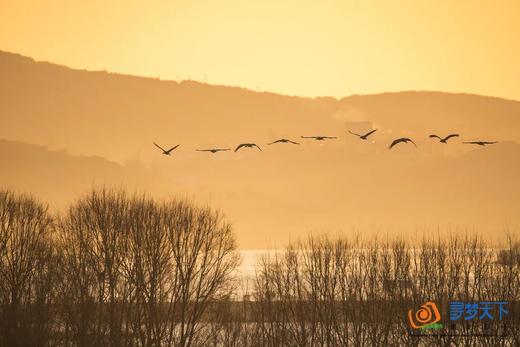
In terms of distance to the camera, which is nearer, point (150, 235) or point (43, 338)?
point (43, 338)

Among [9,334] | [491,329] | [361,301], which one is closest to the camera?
[9,334]

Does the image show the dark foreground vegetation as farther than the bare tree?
Yes

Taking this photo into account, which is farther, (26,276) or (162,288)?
(162,288)

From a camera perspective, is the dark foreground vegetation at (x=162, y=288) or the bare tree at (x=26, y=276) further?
the dark foreground vegetation at (x=162, y=288)

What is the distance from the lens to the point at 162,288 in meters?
69.1

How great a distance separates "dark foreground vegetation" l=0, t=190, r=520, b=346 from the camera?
62.9 meters

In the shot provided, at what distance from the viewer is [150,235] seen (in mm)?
69938

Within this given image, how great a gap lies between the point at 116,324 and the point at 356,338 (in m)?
16.2

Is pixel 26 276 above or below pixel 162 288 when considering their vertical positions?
above

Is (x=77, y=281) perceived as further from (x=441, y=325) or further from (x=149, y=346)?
(x=441, y=325)

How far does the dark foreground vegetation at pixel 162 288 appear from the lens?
62.9 m

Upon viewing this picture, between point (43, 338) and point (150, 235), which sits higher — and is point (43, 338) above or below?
below

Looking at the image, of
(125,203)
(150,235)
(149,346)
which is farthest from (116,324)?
(125,203)

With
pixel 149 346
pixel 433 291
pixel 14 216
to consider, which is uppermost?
pixel 14 216
